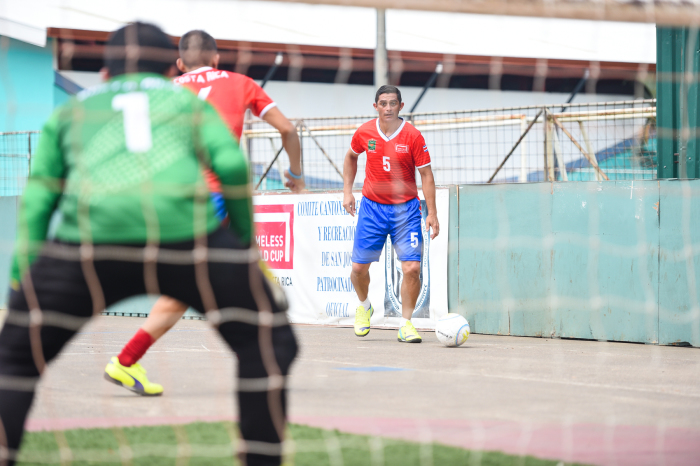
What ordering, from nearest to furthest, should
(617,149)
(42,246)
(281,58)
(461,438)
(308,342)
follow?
(42,246), (461,438), (308,342), (617,149), (281,58)

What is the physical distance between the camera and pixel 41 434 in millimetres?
3957

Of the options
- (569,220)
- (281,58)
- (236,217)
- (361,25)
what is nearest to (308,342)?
(569,220)

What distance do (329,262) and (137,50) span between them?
7411mm

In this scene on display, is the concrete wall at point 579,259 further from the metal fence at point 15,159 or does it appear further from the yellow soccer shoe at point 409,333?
the metal fence at point 15,159

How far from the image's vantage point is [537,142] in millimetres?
10133

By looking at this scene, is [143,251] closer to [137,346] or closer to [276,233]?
[137,346]

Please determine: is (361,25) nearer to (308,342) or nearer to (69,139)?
(308,342)

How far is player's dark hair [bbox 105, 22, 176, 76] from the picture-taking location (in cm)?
287

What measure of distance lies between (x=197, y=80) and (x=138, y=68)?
6.75ft

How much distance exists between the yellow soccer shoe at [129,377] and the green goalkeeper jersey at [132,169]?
210cm

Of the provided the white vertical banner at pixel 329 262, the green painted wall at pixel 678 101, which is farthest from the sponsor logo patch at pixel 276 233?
the green painted wall at pixel 678 101

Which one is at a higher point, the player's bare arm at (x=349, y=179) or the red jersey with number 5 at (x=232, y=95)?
the red jersey with number 5 at (x=232, y=95)

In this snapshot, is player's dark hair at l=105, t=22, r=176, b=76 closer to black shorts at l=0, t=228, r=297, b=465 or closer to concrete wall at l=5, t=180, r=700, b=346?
black shorts at l=0, t=228, r=297, b=465

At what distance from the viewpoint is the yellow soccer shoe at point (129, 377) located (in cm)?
484
